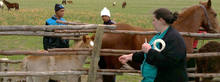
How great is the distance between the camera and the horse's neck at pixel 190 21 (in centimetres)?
576

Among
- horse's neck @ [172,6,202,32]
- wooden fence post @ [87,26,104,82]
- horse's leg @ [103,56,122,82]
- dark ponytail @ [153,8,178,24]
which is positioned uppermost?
dark ponytail @ [153,8,178,24]

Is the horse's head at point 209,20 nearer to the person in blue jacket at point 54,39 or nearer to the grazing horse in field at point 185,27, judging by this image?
the grazing horse in field at point 185,27

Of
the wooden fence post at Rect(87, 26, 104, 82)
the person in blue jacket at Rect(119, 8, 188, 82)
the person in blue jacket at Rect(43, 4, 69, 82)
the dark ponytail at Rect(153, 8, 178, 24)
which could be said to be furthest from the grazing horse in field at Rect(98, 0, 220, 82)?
the dark ponytail at Rect(153, 8, 178, 24)

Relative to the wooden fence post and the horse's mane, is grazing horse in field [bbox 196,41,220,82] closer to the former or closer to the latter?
the horse's mane

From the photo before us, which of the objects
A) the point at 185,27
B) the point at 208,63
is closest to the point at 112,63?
the point at 185,27

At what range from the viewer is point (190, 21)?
577 cm

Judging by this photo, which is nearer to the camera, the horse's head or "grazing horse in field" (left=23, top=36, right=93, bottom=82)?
"grazing horse in field" (left=23, top=36, right=93, bottom=82)

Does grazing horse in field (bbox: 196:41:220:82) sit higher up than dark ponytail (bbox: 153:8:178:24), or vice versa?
dark ponytail (bbox: 153:8:178:24)

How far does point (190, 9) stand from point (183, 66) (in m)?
2.84

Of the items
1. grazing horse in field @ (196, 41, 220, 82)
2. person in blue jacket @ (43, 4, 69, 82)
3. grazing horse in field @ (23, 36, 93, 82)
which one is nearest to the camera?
grazing horse in field @ (23, 36, 93, 82)

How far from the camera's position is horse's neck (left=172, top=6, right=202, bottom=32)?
576cm

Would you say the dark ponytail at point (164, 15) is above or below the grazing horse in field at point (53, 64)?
above

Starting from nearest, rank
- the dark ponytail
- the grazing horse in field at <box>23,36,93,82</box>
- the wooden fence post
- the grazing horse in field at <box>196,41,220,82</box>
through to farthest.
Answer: the dark ponytail < the wooden fence post < the grazing horse in field at <box>23,36,93,82</box> < the grazing horse in field at <box>196,41,220,82</box>

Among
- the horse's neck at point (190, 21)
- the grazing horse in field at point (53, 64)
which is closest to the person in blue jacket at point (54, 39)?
the grazing horse in field at point (53, 64)
